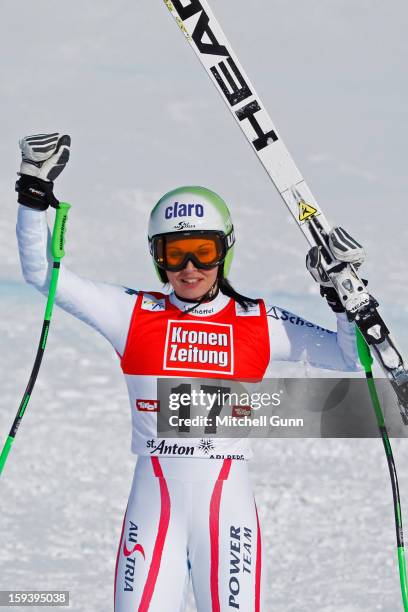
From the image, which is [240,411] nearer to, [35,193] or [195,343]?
[195,343]

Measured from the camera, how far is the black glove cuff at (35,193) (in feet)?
11.5

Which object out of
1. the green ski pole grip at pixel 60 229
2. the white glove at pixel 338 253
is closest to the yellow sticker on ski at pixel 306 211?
the white glove at pixel 338 253

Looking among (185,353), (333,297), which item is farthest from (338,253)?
(185,353)

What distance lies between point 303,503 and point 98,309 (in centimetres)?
415

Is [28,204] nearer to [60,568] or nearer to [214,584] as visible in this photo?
[214,584]

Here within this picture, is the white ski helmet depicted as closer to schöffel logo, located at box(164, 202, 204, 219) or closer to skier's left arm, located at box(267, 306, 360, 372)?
schöffel logo, located at box(164, 202, 204, 219)

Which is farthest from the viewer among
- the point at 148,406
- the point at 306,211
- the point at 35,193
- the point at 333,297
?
the point at 306,211

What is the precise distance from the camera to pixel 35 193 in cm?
351

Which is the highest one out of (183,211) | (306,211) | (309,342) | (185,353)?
(306,211)

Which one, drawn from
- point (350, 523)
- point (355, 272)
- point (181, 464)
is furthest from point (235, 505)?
point (350, 523)

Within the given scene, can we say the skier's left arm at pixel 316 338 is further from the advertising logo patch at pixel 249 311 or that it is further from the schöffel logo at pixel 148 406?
the schöffel logo at pixel 148 406

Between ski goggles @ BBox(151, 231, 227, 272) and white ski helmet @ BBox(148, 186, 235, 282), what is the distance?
2 centimetres

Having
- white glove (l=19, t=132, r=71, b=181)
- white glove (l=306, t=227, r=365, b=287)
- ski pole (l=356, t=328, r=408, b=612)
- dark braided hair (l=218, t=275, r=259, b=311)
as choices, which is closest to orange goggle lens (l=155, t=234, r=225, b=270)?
dark braided hair (l=218, t=275, r=259, b=311)

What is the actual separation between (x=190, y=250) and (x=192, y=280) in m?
0.11
